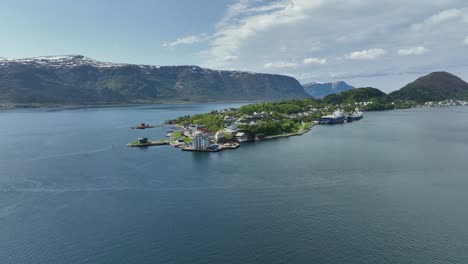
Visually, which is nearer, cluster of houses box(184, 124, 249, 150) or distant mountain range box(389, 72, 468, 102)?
cluster of houses box(184, 124, 249, 150)

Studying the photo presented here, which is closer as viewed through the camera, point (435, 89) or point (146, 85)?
point (435, 89)

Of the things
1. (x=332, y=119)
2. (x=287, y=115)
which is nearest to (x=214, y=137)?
(x=287, y=115)

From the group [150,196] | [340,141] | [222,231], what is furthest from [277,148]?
[222,231]

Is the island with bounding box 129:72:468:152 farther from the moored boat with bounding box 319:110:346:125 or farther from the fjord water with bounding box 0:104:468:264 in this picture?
the fjord water with bounding box 0:104:468:264

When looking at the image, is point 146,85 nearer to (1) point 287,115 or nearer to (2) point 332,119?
(1) point 287,115

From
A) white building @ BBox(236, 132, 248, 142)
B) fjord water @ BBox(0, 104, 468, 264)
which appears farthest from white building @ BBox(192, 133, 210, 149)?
white building @ BBox(236, 132, 248, 142)

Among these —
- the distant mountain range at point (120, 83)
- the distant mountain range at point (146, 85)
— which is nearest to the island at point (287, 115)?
the distant mountain range at point (146, 85)
